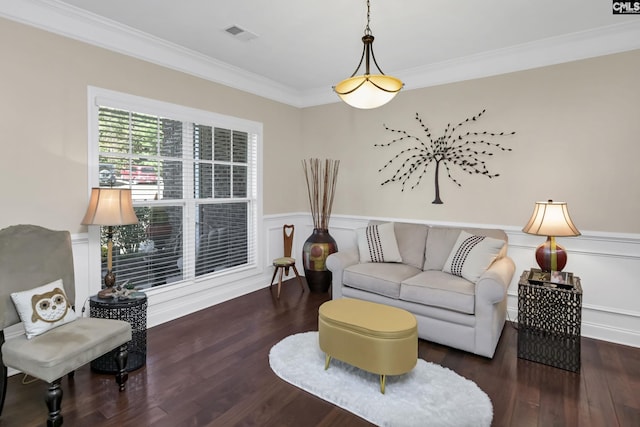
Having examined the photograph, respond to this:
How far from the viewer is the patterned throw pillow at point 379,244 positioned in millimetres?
3883

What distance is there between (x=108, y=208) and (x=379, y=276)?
2.40 metres

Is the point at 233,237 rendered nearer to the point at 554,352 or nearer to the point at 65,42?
the point at 65,42

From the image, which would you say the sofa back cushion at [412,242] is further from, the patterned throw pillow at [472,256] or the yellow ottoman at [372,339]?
the yellow ottoman at [372,339]

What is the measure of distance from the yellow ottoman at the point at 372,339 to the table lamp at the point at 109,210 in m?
1.69

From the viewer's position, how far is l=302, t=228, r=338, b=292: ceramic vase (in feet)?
14.8

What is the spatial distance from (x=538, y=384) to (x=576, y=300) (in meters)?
0.71

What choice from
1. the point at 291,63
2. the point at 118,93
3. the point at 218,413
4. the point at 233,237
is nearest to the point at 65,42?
the point at 118,93

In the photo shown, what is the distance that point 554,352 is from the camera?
2738 mm

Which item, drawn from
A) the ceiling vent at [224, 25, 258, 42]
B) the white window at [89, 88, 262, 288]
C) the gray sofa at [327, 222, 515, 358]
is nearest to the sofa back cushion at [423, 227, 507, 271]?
the gray sofa at [327, 222, 515, 358]

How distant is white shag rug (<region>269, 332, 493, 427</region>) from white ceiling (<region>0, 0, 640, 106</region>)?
2747 mm

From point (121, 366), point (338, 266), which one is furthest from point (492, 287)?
point (121, 366)

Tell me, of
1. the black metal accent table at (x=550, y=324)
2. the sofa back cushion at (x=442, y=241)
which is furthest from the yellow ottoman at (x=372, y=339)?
the sofa back cushion at (x=442, y=241)

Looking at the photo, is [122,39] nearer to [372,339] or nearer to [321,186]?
[321,186]

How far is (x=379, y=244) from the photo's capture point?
3932 millimetres
